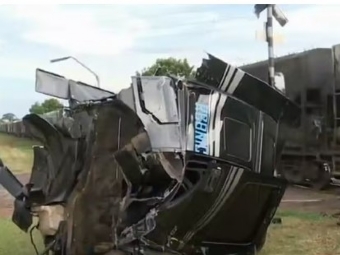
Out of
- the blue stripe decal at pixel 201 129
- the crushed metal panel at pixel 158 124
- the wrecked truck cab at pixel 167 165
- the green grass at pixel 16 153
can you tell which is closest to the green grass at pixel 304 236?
the wrecked truck cab at pixel 167 165

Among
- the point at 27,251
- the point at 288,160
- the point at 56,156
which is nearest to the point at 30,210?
the point at 56,156

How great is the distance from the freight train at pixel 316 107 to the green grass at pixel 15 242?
5.88 metres

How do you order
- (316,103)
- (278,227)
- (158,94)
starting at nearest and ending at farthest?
(158,94) < (278,227) < (316,103)

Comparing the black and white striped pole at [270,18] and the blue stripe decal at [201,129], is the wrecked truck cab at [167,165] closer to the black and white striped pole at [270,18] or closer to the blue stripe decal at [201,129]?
the blue stripe decal at [201,129]

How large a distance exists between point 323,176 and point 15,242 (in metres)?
7.44

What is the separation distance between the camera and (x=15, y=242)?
7.98m

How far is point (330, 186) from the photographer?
13.3 m

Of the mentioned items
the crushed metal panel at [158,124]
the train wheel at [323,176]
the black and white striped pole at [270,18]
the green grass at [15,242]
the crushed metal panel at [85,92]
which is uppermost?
the black and white striped pole at [270,18]

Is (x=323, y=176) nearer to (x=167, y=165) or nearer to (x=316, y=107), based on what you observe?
(x=316, y=107)

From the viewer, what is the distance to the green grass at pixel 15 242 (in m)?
6.87

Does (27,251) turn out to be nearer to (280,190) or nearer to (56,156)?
(56,156)

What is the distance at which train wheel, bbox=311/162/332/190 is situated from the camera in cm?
1314

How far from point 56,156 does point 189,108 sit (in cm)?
151

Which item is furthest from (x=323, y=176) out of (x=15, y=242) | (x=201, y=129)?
(x=201, y=129)
